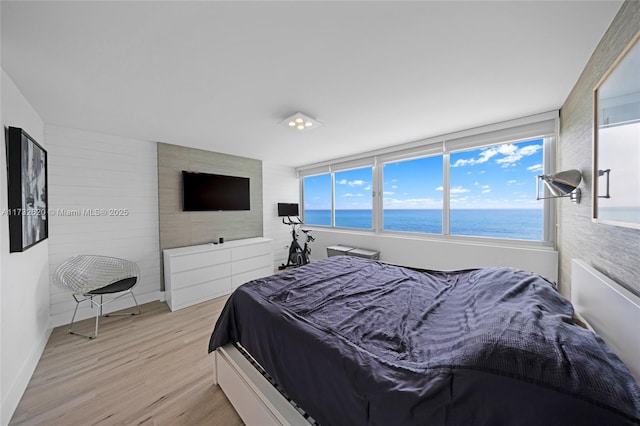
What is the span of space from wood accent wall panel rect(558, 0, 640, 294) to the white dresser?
3978 mm

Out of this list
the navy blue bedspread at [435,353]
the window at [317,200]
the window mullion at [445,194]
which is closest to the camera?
the navy blue bedspread at [435,353]

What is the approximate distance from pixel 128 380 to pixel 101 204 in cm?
229

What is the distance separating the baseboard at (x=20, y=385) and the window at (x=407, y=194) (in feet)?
14.4

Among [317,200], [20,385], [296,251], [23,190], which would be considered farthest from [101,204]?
[317,200]

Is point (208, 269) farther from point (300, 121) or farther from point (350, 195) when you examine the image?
point (350, 195)

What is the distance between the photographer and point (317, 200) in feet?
18.7

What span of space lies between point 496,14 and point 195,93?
219 centimetres

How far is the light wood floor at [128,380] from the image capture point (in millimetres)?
1556

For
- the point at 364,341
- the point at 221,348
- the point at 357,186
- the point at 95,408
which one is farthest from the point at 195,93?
the point at 357,186

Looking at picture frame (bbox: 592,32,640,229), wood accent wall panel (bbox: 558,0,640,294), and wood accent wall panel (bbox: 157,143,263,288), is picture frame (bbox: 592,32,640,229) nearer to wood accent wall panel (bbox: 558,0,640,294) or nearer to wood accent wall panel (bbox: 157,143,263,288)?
wood accent wall panel (bbox: 558,0,640,294)

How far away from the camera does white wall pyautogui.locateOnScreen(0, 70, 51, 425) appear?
5.05ft

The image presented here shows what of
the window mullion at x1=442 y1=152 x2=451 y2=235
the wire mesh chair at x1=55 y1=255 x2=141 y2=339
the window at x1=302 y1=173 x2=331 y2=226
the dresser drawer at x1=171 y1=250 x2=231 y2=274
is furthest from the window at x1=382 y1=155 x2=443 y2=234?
the wire mesh chair at x1=55 y1=255 x2=141 y2=339

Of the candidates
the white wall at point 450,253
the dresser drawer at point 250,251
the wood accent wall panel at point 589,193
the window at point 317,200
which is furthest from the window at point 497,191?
the dresser drawer at point 250,251

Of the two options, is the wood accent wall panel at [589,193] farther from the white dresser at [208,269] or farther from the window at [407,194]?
the white dresser at [208,269]
